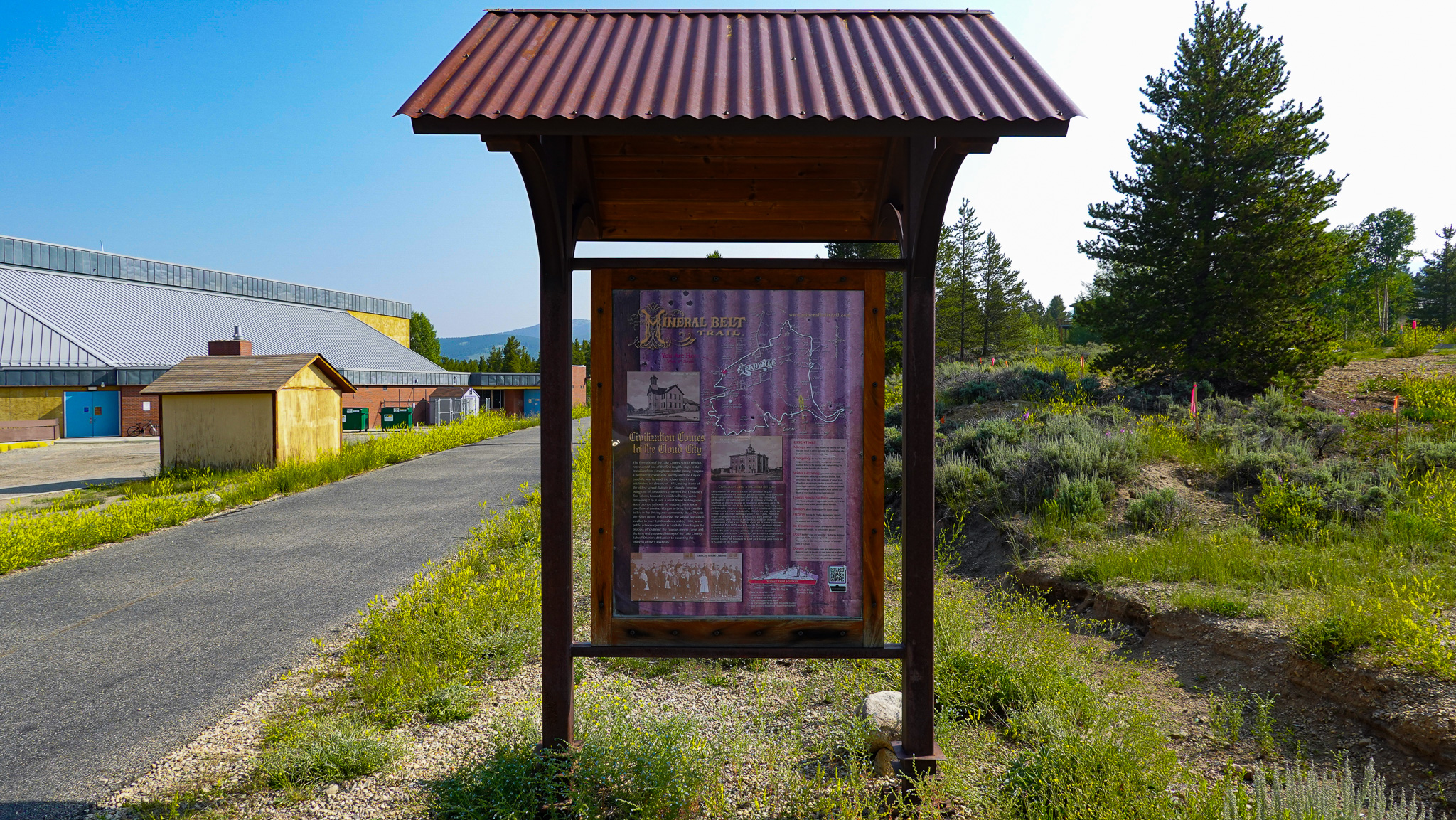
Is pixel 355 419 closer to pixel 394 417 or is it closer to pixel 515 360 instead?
pixel 394 417

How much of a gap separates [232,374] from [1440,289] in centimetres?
6059

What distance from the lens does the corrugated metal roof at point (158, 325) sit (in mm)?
31172

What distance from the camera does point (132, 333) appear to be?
33.9m

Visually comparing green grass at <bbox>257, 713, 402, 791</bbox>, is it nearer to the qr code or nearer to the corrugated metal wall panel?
the qr code

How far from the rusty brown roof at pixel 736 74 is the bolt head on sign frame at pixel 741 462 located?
30.9 inches

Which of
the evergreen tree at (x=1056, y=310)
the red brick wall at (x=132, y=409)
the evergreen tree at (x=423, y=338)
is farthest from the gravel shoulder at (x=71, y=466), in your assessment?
the evergreen tree at (x=1056, y=310)

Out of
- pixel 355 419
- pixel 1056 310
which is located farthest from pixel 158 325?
pixel 1056 310

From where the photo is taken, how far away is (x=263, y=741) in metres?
3.85

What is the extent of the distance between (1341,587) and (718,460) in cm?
485

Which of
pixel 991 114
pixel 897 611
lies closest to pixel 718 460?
pixel 991 114

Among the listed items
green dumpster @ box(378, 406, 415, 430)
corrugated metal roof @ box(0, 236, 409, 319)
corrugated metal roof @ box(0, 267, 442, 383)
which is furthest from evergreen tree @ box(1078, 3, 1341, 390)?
corrugated metal roof @ box(0, 236, 409, 319)

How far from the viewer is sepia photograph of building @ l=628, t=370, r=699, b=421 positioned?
10.9 feet

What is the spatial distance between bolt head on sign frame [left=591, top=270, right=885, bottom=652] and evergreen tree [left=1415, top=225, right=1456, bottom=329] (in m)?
51.9

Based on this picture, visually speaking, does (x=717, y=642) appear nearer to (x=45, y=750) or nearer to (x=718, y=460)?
(x=718, y=460)
